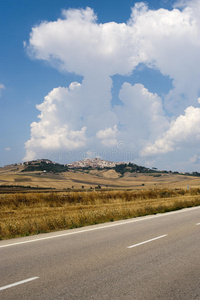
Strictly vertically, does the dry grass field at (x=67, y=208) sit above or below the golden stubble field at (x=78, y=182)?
below

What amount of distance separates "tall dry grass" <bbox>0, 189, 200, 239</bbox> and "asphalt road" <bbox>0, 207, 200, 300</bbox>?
302cm

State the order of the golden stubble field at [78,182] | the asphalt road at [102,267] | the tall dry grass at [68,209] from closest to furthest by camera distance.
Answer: the asphalt road at [102,267] < the tall dry grass at [68,209] < the golden stubble field at [78,182]

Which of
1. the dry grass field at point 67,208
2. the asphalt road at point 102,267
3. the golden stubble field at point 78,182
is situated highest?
the golden stubble field at point 78,182

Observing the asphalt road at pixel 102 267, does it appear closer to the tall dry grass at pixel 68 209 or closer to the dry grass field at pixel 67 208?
the dry grass field at pixel 67 208

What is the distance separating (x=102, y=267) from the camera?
6641 mm

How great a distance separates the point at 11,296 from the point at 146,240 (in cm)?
590

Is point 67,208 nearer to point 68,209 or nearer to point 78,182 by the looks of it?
point 68,209

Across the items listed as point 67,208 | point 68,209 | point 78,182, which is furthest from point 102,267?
point 78,182

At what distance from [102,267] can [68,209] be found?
18.7m

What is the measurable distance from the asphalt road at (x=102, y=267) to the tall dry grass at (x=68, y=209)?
3.02 meters

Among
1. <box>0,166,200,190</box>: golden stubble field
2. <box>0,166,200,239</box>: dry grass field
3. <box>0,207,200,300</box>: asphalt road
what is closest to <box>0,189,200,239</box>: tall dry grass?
<box>0,166,200,239</box>: dry grass field

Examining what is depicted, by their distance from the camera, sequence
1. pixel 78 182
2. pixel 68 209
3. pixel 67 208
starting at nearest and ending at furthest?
pixel 68 209
pixel 67 208
pixel 78 182

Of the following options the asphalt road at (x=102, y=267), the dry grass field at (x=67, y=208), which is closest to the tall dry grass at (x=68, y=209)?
the dry grass field at (x=67, y=208)

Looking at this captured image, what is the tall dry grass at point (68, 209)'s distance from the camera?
44.7 ft
